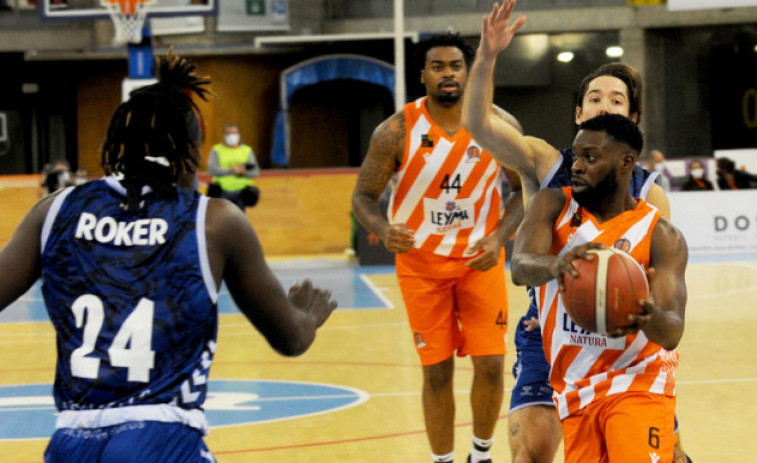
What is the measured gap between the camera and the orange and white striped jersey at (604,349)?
13.6ft

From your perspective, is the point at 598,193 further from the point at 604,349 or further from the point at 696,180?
the point at 696,180

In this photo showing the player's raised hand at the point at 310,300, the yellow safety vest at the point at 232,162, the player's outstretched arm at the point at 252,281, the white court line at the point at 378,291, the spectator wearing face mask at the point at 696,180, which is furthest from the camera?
the spectator wearing face mask at the point at 696,180

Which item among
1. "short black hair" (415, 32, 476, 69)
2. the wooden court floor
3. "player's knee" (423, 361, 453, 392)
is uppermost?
"short black hair" (415, 32, 476, 69)

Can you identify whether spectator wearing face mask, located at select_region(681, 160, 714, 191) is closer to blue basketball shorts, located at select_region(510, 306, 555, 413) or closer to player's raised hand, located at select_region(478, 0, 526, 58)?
blue basketball shorts, located at select_region(510, 306, 555, 413)

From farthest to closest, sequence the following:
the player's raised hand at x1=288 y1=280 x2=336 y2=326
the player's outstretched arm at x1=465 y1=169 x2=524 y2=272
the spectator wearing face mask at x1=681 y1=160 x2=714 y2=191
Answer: the spectator wearing face mask at x1=681 y1=160 x2=714 y2=191 → the player's outstretched arm at x1=465 y1=169 x2=524 y2=272 → the player's raised hand at x1=288 y1=280 x2=336 y2=326

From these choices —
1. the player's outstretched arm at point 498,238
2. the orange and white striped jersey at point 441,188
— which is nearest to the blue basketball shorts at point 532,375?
the player's outstretched arm at point 498,238

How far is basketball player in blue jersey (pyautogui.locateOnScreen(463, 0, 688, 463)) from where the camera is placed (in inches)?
182

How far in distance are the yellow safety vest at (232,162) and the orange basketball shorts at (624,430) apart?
13158 millimetres

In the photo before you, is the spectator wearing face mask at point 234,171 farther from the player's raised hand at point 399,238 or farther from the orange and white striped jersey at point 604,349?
the orange and white striped jersey at point 604,349

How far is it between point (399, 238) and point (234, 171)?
37.0ft

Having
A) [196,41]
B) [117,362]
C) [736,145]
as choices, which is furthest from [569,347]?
→ [736,145]

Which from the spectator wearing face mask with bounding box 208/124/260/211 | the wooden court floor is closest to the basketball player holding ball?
the wooden court floor

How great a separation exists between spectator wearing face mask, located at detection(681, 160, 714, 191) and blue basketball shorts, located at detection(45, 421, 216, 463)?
56.1 ft

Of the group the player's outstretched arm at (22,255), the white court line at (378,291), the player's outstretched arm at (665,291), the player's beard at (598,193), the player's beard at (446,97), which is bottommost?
the white court line at (378,291)
